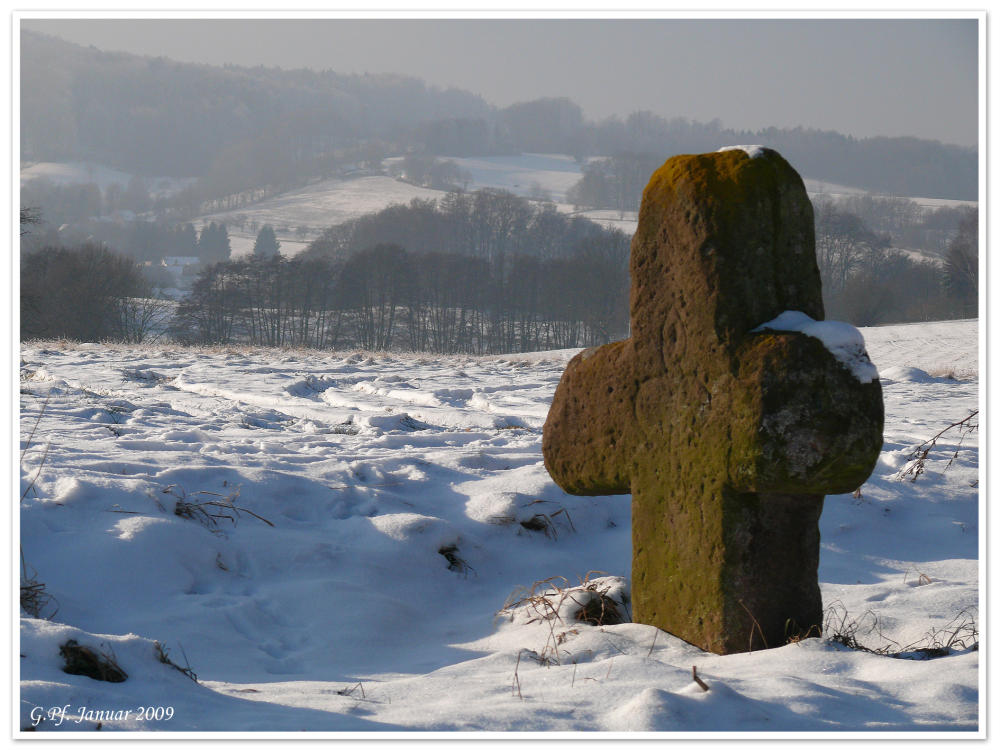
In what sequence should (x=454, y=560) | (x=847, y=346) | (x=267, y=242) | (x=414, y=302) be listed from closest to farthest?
(x=847, y=346) < (x=454, y=560) < (x=414, y=302) < (x=267, y=242)

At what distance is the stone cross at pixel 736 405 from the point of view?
3.00 metres

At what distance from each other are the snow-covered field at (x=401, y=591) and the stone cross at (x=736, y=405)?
10.9 inches

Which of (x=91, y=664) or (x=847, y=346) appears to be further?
(x=847, y=346)

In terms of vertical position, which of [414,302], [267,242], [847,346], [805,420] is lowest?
[805,420]

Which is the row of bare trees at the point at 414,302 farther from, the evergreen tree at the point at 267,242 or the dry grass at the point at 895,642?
the evergreen tree at the point at 267,242

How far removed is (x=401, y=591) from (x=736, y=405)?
212 centimetres

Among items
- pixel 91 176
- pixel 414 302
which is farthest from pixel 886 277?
pixel 91 176

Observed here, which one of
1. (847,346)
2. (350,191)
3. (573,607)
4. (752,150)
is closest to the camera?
(847,346)

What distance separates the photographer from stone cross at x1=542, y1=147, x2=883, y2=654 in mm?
3002

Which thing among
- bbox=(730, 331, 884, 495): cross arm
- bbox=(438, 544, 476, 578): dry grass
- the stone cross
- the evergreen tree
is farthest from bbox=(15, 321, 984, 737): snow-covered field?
the evergreen tree

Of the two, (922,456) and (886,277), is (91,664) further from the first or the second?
(886,277)

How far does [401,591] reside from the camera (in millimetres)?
4195

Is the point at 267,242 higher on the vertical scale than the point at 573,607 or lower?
higher

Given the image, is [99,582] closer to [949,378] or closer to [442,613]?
[442,613]
